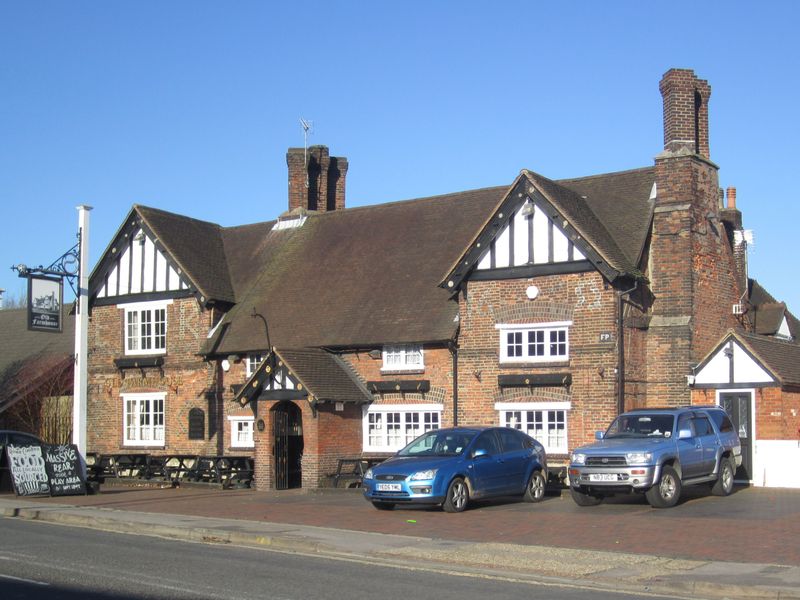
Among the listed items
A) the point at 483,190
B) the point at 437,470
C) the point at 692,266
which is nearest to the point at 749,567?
the point at 437,470

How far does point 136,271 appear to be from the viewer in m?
34.8

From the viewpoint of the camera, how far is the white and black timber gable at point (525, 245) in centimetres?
2594

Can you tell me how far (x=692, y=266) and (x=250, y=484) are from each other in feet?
45.7

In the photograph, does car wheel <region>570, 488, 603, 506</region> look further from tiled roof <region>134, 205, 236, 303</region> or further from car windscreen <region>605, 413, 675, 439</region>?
tiled roof <region>134, 205, 236, 303</region>

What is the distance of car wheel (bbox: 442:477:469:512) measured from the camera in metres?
19.8

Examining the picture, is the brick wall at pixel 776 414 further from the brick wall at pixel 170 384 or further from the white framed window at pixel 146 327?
the white framed window at pixel 146 327

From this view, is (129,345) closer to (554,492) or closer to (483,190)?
(483,190)

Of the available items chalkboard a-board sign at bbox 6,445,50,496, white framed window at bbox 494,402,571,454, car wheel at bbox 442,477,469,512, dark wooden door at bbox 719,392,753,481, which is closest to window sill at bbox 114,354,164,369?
chalkboard a-board sign at bbox 6,445,50,496

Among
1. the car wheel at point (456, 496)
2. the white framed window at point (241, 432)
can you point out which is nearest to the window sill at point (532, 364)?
the car wheel at point (456, 496)

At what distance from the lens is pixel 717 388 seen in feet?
82.3

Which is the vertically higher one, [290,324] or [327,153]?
[327,153]

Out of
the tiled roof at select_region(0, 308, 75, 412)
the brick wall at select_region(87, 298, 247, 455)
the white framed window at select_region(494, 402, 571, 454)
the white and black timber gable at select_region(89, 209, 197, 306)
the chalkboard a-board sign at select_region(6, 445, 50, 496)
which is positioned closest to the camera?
the chalkboard a-board sign at select_region(6, 445, 50, 496)

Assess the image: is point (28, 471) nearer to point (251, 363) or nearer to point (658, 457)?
point (251, 363)

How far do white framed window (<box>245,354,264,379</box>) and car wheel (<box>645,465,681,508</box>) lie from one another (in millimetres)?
15345
